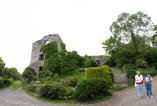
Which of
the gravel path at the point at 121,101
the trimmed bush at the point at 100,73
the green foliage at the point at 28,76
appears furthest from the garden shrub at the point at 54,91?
the green foliage at the point at 28,76

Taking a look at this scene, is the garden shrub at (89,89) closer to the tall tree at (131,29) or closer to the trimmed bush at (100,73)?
the trimmed bush at (100,73)

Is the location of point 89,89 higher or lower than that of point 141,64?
lower

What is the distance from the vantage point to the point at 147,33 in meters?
17.0

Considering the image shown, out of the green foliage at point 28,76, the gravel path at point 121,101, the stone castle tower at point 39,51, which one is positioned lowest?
the gravel path at point 121,101

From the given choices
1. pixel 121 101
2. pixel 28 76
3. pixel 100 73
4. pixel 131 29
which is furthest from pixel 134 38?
pixel 28 76

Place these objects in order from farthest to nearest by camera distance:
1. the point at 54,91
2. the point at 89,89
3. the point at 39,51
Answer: the point at 39,51 → the point at 54,91 → the point at 89,89

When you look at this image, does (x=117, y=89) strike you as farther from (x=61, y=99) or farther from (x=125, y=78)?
(x=61, y=99)

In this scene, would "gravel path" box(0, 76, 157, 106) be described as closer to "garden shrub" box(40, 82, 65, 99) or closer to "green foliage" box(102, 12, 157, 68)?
"garden shrub" box(40, 82, 65, 99)

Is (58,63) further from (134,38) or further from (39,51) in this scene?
(134,38)

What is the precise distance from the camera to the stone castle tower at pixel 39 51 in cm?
2178

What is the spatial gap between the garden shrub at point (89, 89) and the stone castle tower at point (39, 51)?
15175mm

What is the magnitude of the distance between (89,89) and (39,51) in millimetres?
18002

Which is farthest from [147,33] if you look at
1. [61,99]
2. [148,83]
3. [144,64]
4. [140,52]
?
[61,99]

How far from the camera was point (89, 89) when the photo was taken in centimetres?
747
